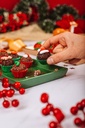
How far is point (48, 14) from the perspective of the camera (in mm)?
2715

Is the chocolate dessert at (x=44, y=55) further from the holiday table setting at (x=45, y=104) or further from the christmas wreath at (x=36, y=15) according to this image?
the christmas wreath at (x=36, y=15)

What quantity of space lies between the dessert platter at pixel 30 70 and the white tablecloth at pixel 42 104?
0.8 inches

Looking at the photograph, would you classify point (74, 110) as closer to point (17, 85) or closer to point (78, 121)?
point (78, 121)

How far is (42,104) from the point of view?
0.75 m

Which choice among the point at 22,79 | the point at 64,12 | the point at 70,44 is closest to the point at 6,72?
the point at 22,79

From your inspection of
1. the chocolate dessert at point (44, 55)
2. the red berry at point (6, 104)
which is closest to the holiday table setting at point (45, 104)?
the red berry at point (6, 104)

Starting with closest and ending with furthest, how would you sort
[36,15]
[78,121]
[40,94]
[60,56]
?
[78,121] → [40,94] → [60,56] → [36,15]

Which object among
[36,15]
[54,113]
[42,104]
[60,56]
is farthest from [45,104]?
[36,15]

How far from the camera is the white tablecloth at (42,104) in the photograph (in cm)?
65

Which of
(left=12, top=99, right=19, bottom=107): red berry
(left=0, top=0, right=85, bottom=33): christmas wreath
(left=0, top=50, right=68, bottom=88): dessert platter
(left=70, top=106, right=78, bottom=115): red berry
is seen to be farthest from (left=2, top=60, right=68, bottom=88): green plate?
(left=0, top=0, right=85, bottom=33): christmas wreath

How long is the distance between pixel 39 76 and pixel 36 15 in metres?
1.90

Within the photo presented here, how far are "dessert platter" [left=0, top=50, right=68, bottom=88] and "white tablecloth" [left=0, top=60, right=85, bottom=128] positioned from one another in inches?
0.8

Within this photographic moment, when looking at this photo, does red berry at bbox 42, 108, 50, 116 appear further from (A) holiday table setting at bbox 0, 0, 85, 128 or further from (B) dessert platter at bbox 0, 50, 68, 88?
(B) dessert platter at bbox 0, 50, 68, 88

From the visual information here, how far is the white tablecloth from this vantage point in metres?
0.65
